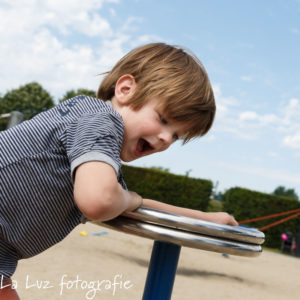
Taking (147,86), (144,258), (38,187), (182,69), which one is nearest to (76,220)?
(38,187)

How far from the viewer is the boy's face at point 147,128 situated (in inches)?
56.6

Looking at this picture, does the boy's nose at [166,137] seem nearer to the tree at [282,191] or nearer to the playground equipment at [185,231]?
the playground equipment at [185,231]

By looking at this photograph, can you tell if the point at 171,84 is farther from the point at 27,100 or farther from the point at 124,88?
the point at 27,100

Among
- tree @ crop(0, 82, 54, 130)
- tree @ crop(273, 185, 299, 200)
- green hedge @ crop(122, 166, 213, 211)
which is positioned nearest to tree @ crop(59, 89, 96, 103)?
tree @ crop(0, 82, 54, 130)

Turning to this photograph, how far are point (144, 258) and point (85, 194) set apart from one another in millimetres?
4898

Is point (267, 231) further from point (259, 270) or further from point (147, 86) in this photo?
point (147, 86)

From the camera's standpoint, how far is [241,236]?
1.43m

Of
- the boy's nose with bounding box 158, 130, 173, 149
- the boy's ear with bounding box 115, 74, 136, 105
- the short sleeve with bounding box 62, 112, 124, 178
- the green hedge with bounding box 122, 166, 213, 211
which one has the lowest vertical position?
the short sleeve with bounding box 62, 112, 124, 178

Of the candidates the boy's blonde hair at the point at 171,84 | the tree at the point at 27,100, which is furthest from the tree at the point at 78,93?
the boy's blonde hair at the point at 171,84

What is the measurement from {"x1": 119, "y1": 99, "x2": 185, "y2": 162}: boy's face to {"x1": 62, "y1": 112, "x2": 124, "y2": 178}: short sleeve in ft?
0.46

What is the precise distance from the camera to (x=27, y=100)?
33.7 metres

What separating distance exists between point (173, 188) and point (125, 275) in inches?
379

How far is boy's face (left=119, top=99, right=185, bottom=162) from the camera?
4.72 ft

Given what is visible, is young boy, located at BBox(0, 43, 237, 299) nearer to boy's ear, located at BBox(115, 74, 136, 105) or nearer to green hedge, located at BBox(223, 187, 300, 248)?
boy's ear, located at BBox(115, 74, 136, 105)
